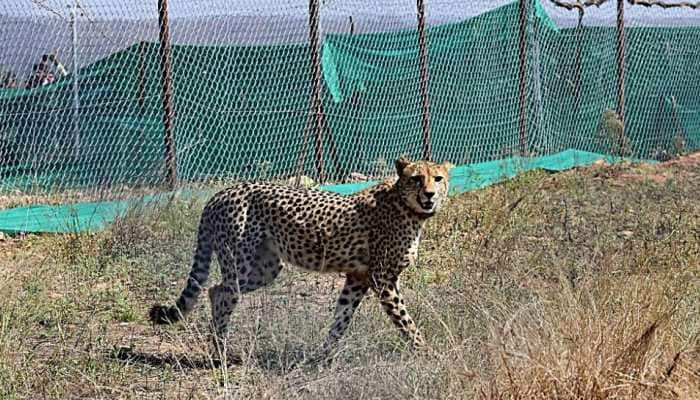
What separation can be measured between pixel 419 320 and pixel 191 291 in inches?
42.1

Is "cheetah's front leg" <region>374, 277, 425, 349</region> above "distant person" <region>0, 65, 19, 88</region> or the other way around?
the other way around

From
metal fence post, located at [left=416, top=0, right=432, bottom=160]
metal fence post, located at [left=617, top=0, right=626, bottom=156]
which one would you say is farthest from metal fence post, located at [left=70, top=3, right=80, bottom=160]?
metal fence post, located at [left=617, top=0, right=626, bottom=156]

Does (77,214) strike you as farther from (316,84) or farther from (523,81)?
(523,81)

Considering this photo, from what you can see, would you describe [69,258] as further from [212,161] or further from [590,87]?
[590,87]

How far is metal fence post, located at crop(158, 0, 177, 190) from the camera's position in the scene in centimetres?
940

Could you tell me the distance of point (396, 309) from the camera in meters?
5.73

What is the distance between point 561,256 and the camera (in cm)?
657

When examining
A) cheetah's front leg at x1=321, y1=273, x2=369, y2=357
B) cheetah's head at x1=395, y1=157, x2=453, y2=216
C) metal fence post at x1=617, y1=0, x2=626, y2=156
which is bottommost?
metal fence post at x1=617, y1=0, x2=626, y2=156

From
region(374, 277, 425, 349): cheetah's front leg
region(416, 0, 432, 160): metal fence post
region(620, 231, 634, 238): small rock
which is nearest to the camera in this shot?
region(374, 277, 425, 349): cheetah's front leg

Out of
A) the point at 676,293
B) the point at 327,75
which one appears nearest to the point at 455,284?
the point at 676,293

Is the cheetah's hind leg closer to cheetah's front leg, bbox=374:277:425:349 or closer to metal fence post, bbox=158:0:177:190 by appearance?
cheetah's front leg, bbox=374:277:425:349

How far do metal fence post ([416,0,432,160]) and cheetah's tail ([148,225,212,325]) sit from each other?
211 inches

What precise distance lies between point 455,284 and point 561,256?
26.5 inches

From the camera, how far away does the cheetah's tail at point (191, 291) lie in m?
5.81
